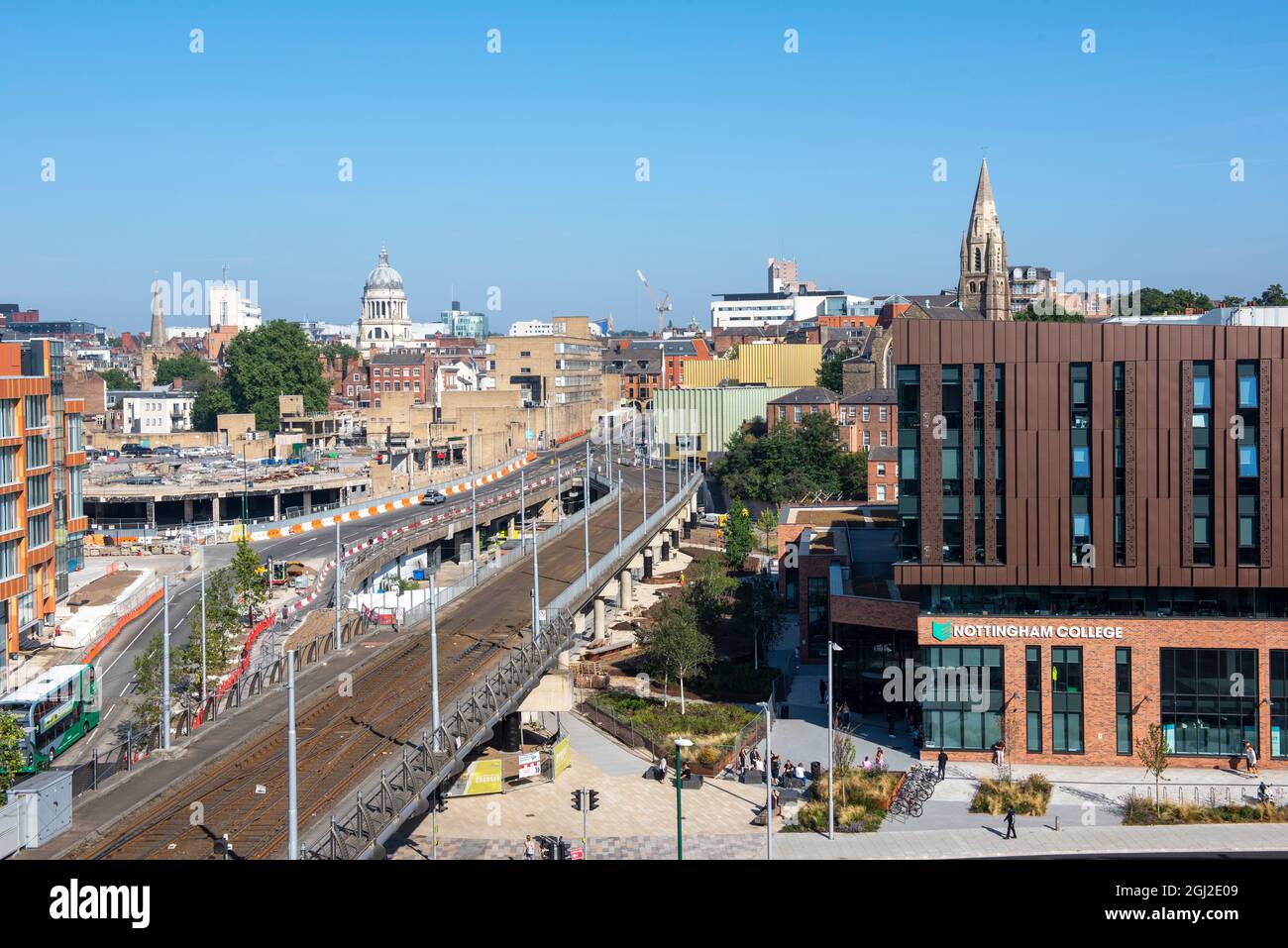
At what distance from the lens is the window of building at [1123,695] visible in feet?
114

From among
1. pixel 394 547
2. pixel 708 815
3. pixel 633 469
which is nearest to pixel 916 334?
pixel 708 815

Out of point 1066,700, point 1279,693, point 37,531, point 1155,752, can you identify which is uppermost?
point 37,531

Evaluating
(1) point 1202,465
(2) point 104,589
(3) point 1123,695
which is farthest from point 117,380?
(1) point 1202,465

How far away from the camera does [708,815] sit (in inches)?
1239

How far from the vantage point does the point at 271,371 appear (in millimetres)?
121750

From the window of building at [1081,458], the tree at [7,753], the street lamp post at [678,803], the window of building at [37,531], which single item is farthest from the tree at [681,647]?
the window of building at [37,531]

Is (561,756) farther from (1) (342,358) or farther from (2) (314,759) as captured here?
(1) (342,358)

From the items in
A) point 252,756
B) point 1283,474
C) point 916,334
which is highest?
point 916,334

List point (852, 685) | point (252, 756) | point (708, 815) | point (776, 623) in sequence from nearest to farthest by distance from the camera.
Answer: point (252, 756), point (708, 815), point (852, 685), point (776, 623)

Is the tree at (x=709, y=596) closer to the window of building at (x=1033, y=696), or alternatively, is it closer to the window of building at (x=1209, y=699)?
the window of building at (x=1033, y=696)

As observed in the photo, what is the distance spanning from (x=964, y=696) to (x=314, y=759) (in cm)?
→ 1752

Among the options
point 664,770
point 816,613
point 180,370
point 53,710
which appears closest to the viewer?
point 53,710
